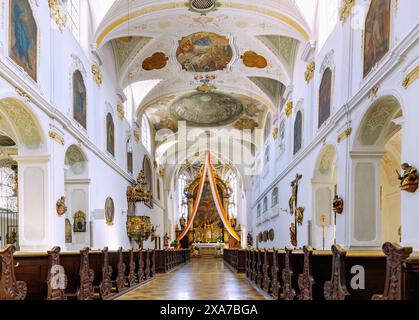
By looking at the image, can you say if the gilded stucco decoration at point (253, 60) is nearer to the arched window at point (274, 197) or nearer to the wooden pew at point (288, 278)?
the arched window at point (274, 197)

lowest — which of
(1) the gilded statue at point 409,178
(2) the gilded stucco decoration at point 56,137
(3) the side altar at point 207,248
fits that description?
(3) the side altar at point 207,248

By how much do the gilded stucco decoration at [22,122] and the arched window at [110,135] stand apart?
5.51 meters

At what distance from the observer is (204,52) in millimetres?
18188

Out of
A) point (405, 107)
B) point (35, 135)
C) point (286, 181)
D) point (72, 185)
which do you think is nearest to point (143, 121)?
point (286, 181)

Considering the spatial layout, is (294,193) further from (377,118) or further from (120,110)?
(120,110)

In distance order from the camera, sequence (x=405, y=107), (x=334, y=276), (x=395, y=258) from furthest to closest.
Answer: (x=405, y=107) < (x=334, y=276) < (x=395, y=258)

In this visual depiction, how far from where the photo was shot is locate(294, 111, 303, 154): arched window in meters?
15.2

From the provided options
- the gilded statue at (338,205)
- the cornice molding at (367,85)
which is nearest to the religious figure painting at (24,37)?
the cornice molding at (367,85)

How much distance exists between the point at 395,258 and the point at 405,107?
438cm

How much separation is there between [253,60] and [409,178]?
12.1 metres

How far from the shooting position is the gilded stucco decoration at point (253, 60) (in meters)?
17.5

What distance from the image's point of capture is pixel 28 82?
9.06 metres

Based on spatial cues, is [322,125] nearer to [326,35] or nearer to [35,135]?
[326,35]

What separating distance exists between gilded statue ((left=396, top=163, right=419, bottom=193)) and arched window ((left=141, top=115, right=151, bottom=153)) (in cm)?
1806
